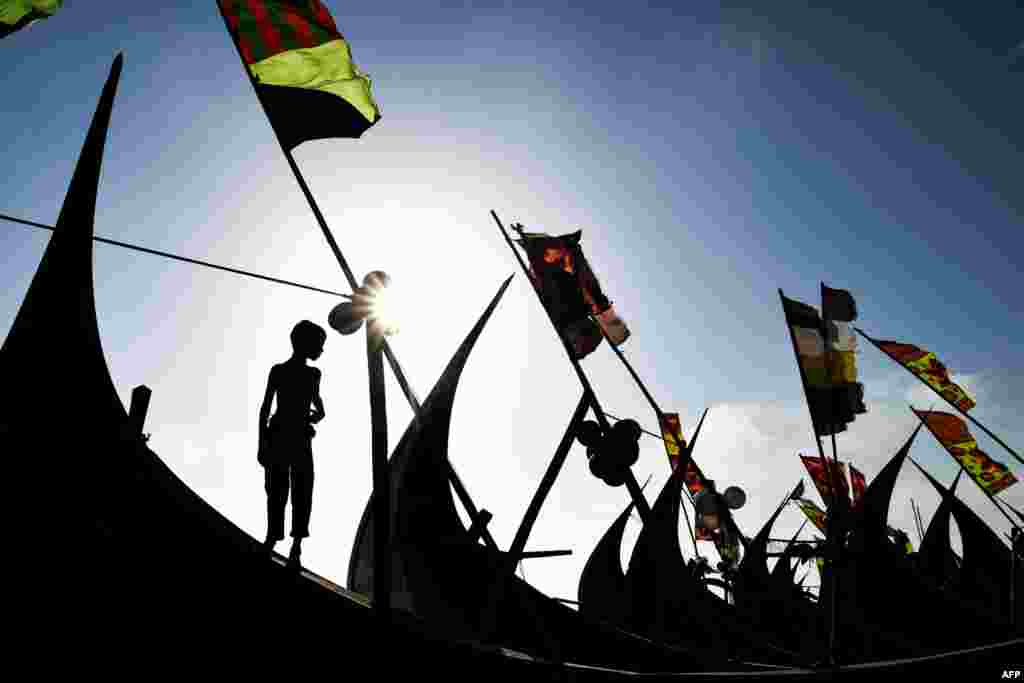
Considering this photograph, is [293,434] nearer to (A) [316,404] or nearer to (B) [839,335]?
(A) [316,404]

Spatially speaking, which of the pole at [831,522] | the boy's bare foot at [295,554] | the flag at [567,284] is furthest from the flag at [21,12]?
the pole at [831,522]

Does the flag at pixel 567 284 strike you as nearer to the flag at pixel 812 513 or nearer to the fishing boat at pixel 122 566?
the fishing boat at pixel 122 566

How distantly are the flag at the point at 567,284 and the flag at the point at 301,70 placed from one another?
783 cm

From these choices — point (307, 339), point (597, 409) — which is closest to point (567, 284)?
point (597, 409)

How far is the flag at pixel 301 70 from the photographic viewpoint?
7.69 metres

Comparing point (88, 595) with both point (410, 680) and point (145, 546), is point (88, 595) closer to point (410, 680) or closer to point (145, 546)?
point (145, 546)

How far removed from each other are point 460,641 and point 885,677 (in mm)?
3764

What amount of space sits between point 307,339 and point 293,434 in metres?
0.87

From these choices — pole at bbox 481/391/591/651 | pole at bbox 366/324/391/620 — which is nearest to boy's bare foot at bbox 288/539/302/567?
pole at bbox 366/324/391/620

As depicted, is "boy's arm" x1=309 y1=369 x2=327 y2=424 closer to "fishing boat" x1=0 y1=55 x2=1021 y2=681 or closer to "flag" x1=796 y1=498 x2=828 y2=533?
"fishing boat" x1=0 y1=55 x2=1021 y2=681

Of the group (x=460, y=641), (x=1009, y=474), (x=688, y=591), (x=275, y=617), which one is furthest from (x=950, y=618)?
(x=275, y=617)

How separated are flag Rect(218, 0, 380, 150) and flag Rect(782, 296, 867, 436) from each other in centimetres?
1120

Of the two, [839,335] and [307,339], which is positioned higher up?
[839,335]

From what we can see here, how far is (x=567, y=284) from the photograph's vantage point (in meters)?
15.9
